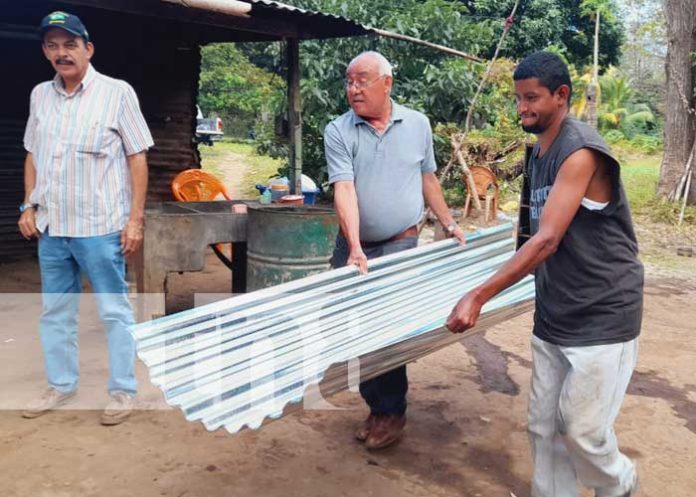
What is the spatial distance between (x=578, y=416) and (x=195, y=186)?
17.2ft

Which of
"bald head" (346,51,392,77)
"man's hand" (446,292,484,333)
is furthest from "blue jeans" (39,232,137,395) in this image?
"man's hand" (446,292,484,333)

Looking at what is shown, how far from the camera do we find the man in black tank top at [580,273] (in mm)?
2170

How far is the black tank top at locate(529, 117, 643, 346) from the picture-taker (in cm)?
225

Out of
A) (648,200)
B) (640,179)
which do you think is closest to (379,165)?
(648,200)

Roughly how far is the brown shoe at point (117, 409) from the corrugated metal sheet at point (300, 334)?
1408 mm

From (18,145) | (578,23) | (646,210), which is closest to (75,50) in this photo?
(18,145)

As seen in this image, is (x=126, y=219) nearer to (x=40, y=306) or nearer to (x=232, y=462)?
(x=232, y=462)

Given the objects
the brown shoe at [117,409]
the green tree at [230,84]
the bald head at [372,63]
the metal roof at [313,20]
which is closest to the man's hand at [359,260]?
the bald head at [372,63]

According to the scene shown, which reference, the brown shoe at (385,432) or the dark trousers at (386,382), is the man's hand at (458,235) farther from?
the brown shoe at (385,432)

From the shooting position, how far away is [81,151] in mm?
3281

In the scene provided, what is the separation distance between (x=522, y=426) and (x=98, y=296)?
2.30 m

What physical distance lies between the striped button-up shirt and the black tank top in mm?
2109

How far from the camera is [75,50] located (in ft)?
10.6

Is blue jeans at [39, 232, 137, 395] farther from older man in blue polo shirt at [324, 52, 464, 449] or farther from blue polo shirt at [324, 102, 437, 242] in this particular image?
blue polo shirt at [324, 102, 437, 242]
